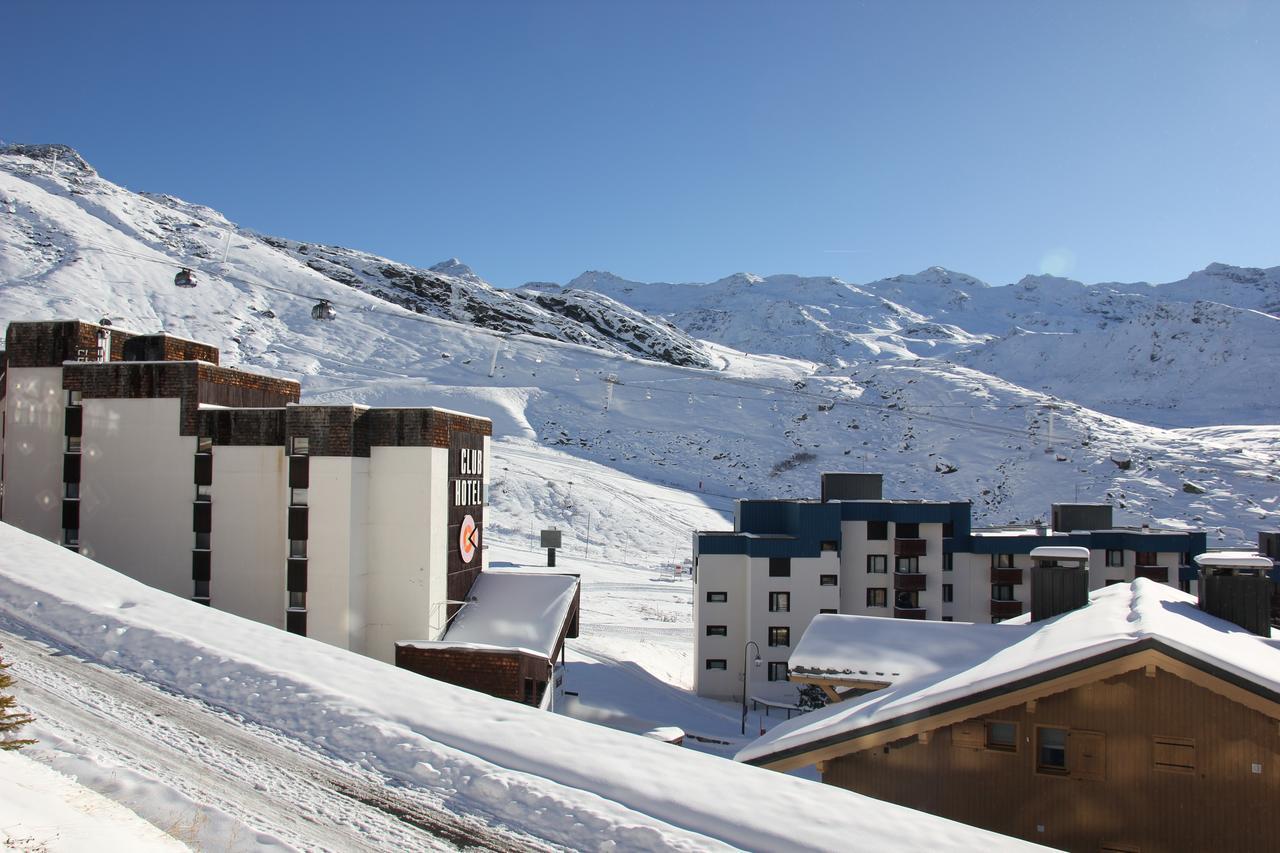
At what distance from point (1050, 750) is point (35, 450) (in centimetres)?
2854

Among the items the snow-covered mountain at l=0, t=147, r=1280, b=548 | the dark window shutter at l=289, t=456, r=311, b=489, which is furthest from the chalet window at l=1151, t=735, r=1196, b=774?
the snow-covered mountain at l=0, t=147, r=1280, b=548

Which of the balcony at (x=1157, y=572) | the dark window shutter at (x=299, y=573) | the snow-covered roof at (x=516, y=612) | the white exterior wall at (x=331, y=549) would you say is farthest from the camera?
the balcony at (x=1157, y=572)

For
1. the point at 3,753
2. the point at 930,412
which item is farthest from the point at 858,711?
the point at 930,412

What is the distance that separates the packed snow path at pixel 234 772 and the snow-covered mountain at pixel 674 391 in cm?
4700

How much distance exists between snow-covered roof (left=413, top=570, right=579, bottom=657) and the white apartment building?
1121mm

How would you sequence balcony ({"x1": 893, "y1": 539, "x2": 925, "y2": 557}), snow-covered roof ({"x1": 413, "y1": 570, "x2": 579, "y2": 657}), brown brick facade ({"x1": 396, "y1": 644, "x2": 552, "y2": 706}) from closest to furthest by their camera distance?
brown brick facade ({"x1": 396, "y1": 644, "x2": 552, "y2": 706}), snow-covered roof ({"x1": 413, "y1": 570, "x2": 579, "y2": 657}), balcony ({"x1": 893, "y1": 539, "x2": 925, "y2": 557})

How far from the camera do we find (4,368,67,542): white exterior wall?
2481cm

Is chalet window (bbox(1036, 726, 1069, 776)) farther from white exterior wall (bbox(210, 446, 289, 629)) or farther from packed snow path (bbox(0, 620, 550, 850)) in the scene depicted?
white exterior wall (bbox(210, 446, 289, 629))

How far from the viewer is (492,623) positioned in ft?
84.6

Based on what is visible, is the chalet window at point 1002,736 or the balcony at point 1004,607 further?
the balcony at point 1004,607

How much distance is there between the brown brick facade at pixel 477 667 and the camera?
71.8ft

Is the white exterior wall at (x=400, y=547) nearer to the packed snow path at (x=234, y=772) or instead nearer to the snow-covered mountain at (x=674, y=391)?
the packed snow path at (x=234, y=772)

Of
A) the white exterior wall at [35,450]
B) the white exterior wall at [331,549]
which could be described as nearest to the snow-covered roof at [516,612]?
the white exterior wall at [331,549]

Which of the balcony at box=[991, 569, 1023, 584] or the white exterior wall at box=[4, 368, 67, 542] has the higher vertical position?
the white exterior wall at box=[4, 368, 67, 542]
